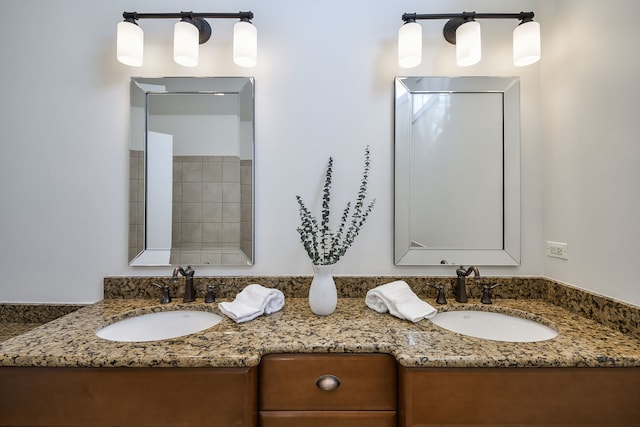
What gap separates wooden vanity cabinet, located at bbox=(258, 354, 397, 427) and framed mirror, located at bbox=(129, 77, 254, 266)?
60 cm

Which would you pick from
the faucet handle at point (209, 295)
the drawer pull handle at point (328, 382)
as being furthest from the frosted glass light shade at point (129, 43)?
the drawer pull handle at point (328, 382)

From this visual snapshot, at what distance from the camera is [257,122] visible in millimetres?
1420

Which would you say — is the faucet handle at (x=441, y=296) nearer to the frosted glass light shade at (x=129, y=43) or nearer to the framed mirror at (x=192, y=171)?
the framed mirror at (x=192, y=171)

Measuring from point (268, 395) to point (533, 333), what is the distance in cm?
100

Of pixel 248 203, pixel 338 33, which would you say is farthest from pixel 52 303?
pixel 338 33

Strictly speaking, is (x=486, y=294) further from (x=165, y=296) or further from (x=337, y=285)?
(x=165, y=296)

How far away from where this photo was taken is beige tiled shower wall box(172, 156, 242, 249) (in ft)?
4.59

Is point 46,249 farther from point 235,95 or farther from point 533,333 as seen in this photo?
point 533,333

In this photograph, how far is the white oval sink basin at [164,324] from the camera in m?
1.17

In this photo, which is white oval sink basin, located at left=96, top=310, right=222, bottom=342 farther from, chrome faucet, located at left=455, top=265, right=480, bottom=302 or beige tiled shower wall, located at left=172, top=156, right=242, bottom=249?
chrome faucet, located at left=455, top=265, right=480, bottom=302

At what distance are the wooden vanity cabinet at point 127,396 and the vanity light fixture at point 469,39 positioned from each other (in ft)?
4.55

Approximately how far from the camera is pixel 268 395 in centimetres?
90

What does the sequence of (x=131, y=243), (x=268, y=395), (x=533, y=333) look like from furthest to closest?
(x=131, y=243) → (x=533, y=333) → (x=268, y=395)

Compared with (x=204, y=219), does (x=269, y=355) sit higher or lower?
lower
